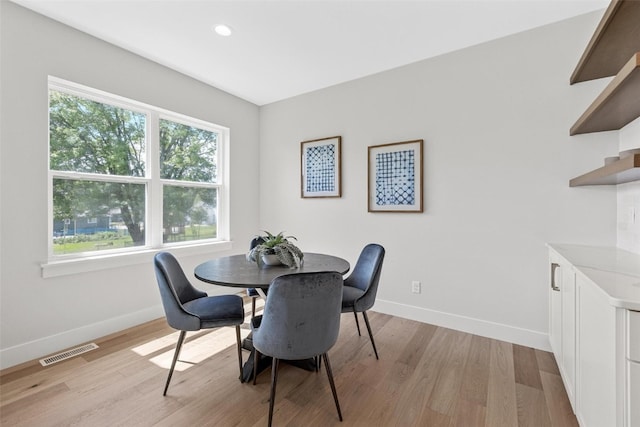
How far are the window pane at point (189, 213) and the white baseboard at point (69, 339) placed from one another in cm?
82

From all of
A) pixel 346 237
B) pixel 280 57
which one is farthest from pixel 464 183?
pixel 280 57

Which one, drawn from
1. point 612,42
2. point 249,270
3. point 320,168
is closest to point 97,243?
point 249,270

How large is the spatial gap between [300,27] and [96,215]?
2489 millimetres

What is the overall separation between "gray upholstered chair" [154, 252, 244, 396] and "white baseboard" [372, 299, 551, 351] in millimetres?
1802

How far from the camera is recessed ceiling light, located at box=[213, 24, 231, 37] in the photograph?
7.85 feet

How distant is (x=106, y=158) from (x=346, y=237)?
2593mm

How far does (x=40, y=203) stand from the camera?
2283mm

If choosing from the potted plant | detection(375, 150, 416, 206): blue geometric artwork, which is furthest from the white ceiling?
the potted plant

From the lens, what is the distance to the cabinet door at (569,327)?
153cm

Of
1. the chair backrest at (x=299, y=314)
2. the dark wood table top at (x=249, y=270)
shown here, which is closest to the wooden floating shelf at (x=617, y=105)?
the chair backrest at (x=299, y=314)

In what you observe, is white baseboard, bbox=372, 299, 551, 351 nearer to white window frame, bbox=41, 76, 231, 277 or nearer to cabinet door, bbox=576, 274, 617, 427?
cabinet door, bbox=576, 274, 617, 427

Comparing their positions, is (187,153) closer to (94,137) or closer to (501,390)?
(94,137)

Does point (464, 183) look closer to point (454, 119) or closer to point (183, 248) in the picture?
point (454, 119)

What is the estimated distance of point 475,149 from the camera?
2.67 metres
